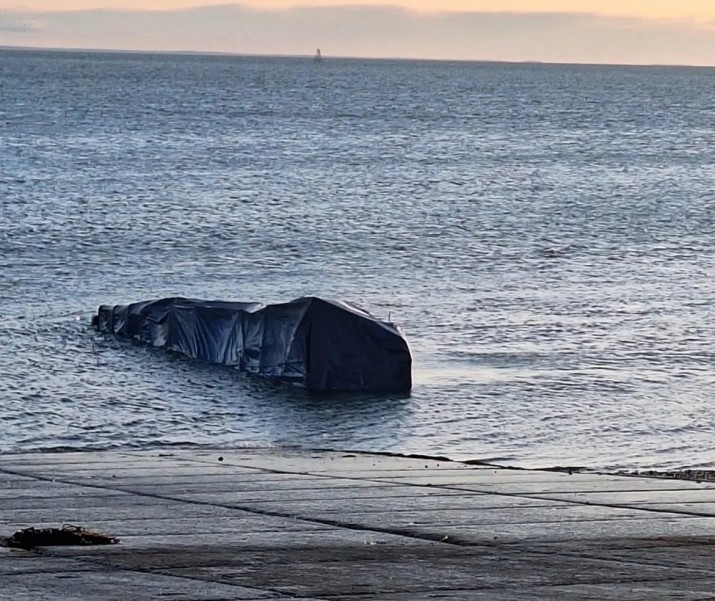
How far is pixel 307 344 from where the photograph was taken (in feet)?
74.5

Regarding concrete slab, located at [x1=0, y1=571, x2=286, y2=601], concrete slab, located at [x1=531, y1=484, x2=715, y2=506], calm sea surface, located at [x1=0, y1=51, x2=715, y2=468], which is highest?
concrete slab, located at [x1=0, y1=571, x2=286, y2=601]

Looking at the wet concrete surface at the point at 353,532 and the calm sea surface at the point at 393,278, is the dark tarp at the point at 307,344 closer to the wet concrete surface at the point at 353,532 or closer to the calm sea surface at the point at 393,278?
the calm sea surface at the point at 393,278


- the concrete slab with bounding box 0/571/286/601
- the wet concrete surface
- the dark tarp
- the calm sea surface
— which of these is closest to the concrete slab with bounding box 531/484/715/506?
the wet concrete surface

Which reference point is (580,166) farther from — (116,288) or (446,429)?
(446,429)

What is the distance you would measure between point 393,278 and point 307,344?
46.3ft

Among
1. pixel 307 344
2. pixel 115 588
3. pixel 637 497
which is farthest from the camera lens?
pixel 307 344

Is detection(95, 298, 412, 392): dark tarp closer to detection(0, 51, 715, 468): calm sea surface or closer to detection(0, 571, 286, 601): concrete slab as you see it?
detection(0, 51, 715, 468): calm sea surface

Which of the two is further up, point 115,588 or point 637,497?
point 115,588

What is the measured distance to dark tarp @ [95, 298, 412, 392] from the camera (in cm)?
2242

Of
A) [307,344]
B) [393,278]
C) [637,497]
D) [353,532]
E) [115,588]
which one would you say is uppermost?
[115,588]

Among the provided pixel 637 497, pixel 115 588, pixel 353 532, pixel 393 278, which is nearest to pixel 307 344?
pixel 637 497

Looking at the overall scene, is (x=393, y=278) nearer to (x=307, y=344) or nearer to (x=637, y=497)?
(x=307, y=344)

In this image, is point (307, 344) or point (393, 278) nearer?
point (307, 344)

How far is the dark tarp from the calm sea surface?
46 cm
